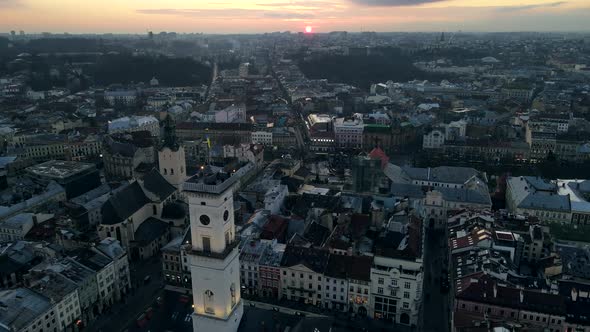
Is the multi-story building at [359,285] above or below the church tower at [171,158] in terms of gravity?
below

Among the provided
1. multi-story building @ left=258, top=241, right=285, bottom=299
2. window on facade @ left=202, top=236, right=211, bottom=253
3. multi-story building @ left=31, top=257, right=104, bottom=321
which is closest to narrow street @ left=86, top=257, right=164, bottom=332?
multi-story building @ left=31, top=257, right=104, bottom=321

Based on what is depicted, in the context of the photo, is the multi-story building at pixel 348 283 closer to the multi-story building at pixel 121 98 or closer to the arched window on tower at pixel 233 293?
the arched window on tower at pixel 233 293

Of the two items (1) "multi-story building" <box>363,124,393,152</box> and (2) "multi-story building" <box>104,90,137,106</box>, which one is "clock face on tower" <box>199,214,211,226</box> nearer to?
(1) "multi-story building" <box>363,124,393,152</box>

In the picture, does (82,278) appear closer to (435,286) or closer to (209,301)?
(209,301)

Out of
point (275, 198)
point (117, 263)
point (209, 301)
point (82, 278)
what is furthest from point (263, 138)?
point (209, 301)

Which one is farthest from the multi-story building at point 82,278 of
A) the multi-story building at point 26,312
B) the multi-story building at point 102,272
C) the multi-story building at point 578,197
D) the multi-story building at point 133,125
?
the multi-story building at point 133,125

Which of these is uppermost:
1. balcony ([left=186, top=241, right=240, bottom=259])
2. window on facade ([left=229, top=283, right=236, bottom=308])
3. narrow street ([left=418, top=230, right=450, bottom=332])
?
balcony ([left=186, top=241, right=240, bottom=259])
